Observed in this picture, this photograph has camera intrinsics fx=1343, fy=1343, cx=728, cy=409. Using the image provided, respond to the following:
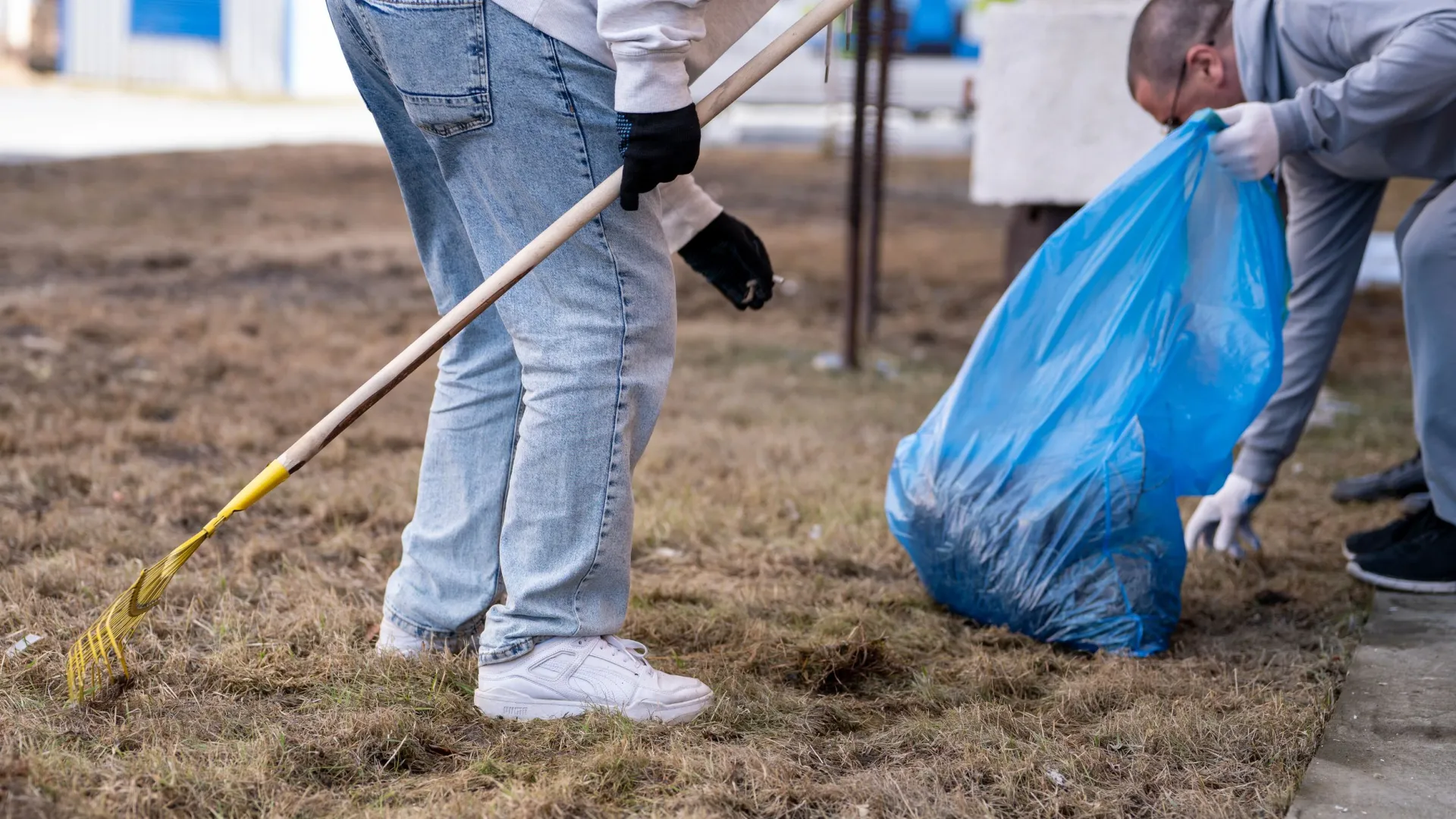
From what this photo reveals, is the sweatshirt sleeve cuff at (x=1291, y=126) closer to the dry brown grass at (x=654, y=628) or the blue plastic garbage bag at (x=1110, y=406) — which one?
the blue plastic garbage bag at (x=1110, y=406)

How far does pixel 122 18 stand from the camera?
20469mm

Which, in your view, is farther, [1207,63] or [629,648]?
[1207,63]

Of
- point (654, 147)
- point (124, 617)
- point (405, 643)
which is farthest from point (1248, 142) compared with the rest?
point (124, 617)

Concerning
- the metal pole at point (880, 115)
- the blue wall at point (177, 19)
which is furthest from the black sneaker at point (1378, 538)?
the blue wall at point (177, 19)

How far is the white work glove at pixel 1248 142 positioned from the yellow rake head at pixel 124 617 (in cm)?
160

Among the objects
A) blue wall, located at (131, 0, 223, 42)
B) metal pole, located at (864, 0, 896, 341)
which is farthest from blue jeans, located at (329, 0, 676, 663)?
blue wall, located at (131, 0, 223, 42)

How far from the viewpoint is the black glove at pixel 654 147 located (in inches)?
65.2

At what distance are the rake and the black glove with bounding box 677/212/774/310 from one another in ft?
0.82

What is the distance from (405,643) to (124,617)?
41 cm

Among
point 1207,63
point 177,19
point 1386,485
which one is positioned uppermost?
point 1207,63

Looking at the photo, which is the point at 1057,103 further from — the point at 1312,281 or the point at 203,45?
the point at 203,45

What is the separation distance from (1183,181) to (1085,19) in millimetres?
1974

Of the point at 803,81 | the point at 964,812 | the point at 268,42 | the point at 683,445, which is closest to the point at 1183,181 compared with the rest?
the point at 964,812

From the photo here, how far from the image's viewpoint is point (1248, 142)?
7.38 feet
